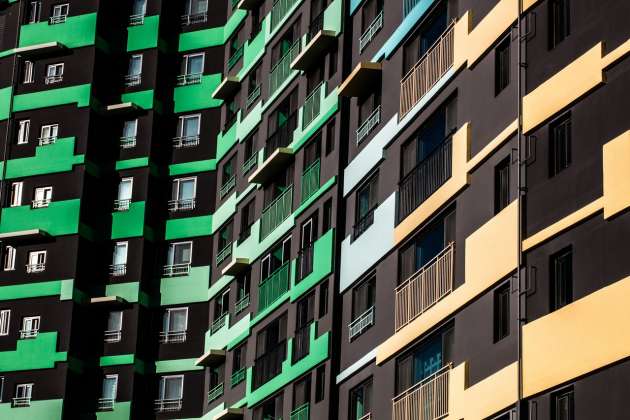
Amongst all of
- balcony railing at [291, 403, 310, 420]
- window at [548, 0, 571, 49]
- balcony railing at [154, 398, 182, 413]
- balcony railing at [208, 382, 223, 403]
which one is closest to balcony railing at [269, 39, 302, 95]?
balcony railing at [208, 382, 223, 403]

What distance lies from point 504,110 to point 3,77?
142ft

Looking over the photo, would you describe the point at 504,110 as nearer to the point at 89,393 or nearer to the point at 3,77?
the point at 89,393

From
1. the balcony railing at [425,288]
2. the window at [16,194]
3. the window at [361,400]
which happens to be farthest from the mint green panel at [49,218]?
the balcony railing at [425,288]

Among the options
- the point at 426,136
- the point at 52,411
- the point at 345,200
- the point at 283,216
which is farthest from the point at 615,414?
the point at 52,411

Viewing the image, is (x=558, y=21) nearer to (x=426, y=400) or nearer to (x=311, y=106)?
(x=426, y=400)

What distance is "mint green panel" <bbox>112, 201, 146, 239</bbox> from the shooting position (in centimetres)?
7488

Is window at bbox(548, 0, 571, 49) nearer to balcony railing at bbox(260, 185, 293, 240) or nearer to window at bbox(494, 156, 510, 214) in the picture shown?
window at bbox(494, 156, 510, 214)

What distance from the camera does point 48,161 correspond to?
76688 mm

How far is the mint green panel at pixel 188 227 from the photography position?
73944 millimetres

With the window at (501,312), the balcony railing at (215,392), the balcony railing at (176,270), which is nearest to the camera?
the window at (501,312)

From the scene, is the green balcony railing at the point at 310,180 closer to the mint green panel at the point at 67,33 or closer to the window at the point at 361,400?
the window at the point at 361,400

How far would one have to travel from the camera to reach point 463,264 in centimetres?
4356

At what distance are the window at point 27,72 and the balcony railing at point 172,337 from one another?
15320mm

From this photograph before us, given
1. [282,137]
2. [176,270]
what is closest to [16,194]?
[176,270]
